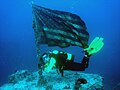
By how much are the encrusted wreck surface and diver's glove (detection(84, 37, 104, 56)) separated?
85 cm

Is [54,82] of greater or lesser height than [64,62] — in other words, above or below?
below

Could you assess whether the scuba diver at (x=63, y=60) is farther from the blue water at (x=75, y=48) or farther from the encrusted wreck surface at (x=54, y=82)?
the blue water at (x=75, y=48)

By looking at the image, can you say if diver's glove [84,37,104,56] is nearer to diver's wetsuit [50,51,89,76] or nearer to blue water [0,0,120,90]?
diver's wetsuit [50,51,89,76]

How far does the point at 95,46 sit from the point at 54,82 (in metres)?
1.74

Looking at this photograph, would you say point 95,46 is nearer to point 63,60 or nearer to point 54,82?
point 63,60

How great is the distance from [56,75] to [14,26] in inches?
1722

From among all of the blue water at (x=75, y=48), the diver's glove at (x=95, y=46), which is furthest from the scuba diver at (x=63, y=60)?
the blue water at (x=75, y=48)

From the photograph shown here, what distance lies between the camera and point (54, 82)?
7.14 meters

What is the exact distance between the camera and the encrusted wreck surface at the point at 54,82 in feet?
22.2

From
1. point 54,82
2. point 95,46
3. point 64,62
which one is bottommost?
point 54,82

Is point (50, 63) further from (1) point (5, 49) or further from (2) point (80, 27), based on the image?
(1) point (5, 49)

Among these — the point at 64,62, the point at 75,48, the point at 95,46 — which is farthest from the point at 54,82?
the point at 75,48

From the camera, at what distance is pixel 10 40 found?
43.2 meters

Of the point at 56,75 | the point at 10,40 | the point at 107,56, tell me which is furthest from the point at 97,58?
the point at 56,75
